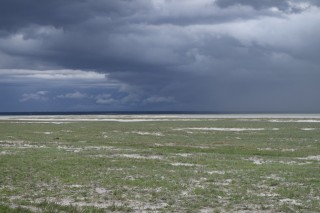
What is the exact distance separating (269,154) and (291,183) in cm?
1517

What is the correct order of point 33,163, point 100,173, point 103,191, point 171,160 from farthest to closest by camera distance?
point 171,160 → point 33,163 → point 100,173 → point 103,191

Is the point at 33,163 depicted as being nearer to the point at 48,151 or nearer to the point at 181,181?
the point at 48,151

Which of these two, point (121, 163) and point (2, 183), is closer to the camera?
point (2, 183)

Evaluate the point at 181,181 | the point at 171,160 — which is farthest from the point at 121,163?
the point at 181,181

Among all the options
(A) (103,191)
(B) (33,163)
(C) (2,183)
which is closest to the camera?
(A) (103,191)

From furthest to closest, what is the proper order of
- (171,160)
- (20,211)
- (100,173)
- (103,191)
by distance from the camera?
(171,160) → (100,173) → (103,191) → (20,211)

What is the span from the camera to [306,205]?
1670 cm

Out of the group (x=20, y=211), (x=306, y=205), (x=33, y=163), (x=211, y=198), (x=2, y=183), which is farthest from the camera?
(x=33, y=163)

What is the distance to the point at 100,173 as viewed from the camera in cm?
2456

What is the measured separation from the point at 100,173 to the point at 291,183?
10.2 m

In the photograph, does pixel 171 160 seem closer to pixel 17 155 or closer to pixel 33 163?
pixel 33 163

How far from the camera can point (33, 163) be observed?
28.4m

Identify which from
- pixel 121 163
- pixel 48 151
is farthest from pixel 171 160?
pixel 48 151

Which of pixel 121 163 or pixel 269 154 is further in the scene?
pixel 269 154
